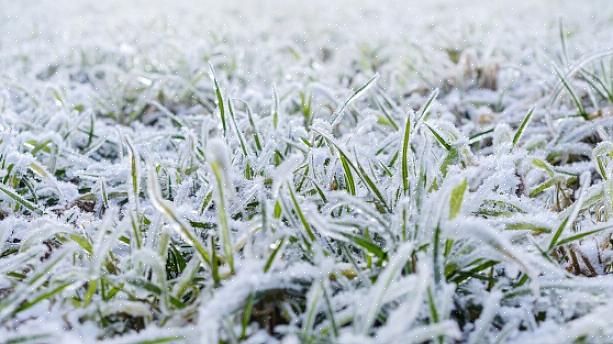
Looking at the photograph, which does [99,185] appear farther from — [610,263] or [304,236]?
[610,263]

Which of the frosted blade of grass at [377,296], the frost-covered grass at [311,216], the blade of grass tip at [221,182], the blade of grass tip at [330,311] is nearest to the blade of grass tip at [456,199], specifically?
the frost-covered grass at [311,216]

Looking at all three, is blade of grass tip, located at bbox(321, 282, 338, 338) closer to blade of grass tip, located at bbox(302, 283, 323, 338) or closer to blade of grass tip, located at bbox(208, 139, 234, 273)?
blade of grass tip, located at bbox(302, 283, 323, 338)

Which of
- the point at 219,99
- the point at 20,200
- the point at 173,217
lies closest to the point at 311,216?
the point at 173,217

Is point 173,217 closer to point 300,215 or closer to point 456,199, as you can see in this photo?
point 300,215

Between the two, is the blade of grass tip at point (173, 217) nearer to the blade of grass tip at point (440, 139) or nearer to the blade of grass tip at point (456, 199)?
the blade of grass tip at point (456, 199)

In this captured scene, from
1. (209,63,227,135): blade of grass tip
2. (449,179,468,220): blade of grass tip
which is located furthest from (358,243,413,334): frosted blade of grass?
(209,63,227,135): blade of grass tip

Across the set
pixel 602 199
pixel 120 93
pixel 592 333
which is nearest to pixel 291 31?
pixel 120 93
